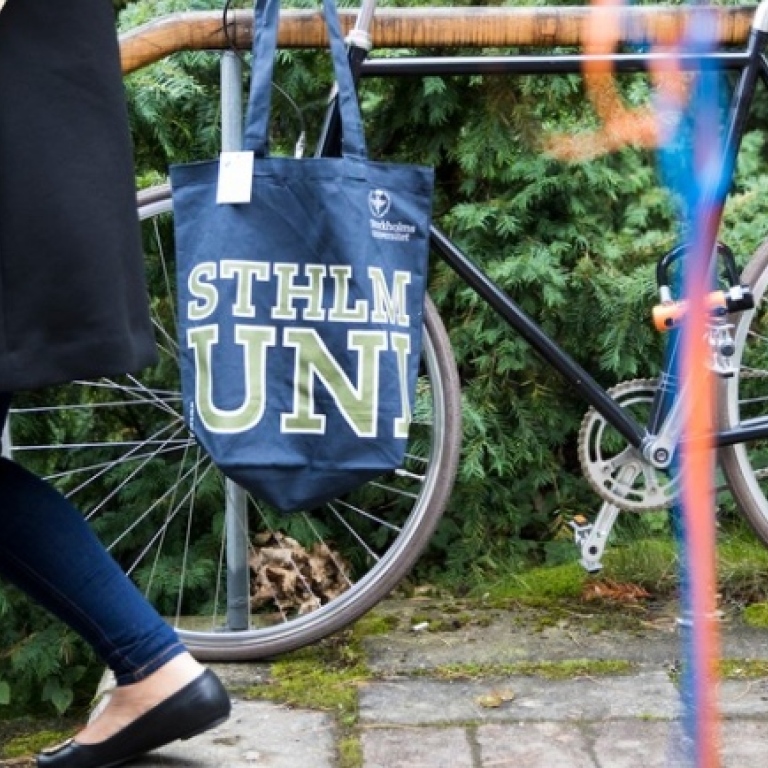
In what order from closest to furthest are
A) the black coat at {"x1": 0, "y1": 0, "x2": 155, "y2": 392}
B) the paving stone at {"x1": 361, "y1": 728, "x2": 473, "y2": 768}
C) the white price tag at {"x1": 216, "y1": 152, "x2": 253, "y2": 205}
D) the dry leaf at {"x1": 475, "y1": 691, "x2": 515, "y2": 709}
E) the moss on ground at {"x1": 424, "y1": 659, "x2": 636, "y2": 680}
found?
the black coat at {"x1": 0, "y1": 0, "x2": 155, "y2": 392}, the paving stone at {"x1": 361, "y1": 728, "x2": 473, "y2": 768}, the white price tag at {"x1": 216, "y1": 152, "x2": 253, "y2": 205}, the dry leaf at {"x1": 475, "y1": 691, "x2": 515, "y2": 709}, the moss on ground at {"x1": 424, "y1": 659, "x2": 636, "y2": 680}

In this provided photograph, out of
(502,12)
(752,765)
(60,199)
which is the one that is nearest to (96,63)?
(60,199)

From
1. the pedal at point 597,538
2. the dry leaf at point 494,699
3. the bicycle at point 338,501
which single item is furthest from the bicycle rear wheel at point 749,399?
the dry leaf at point 494,699

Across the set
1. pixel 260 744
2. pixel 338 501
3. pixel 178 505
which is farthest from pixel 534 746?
pixel 178 505

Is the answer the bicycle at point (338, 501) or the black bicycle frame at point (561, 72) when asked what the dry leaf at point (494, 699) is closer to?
the bicycle at point (338, 501)

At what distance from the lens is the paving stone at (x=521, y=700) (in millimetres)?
Answer: 2607

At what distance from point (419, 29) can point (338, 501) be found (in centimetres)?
103

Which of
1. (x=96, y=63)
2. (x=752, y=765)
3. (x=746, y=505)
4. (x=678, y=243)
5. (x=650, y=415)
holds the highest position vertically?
(x=96, y=63)

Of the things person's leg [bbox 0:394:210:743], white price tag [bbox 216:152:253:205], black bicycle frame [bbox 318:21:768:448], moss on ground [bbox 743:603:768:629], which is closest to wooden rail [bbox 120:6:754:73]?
black bicycle frame [bbox 318:21:768:448]

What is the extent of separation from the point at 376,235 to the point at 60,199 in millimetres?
658

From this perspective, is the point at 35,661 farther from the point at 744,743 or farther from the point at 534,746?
the point at 744,743

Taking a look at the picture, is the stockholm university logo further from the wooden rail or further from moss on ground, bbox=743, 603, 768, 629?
moss on ground, bbox=743, 603, 768, 629

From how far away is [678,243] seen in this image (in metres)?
2.96

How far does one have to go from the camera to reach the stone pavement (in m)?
2.45

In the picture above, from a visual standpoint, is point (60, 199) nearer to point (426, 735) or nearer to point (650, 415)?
point (426, 735)
